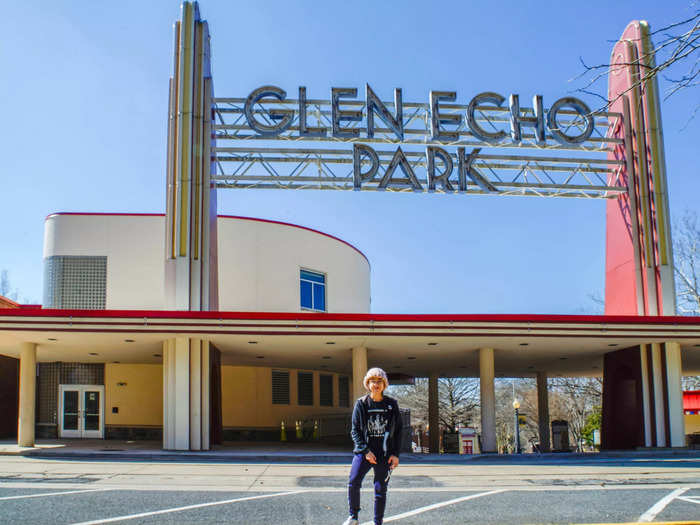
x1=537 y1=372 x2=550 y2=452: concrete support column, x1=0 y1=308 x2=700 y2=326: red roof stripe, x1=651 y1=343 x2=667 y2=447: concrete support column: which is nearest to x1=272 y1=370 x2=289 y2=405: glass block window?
x1=537 y1=372 x2=550 y2=452: concrete support column

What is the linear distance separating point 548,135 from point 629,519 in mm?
18530

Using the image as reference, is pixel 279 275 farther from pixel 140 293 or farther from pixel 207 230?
pixel 207 230

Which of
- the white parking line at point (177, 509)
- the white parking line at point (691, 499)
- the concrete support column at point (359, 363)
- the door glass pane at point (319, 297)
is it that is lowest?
the white parking line at point (691, 499)

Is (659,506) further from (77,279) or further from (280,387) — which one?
(77,279)

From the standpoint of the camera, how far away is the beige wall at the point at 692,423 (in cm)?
3753

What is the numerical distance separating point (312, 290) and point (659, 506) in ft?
78.4

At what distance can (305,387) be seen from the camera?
104ft

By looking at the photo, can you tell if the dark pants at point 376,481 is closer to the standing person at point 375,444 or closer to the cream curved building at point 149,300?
the standing person at point 375,444

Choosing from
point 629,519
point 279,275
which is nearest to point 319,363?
point 279,275

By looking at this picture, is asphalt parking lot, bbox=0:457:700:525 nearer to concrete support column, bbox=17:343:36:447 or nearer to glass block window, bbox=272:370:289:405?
concrete support column, bbox=17:343:36:447

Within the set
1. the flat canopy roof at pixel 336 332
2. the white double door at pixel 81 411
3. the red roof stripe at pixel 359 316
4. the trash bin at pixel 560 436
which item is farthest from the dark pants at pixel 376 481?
the trash bin at pixel 560 436

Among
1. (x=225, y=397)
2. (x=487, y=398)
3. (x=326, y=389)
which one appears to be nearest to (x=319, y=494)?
(x=487, y=398)

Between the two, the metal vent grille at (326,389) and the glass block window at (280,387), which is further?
the metal vent grille at (326,389)

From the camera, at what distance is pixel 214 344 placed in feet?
71.0
